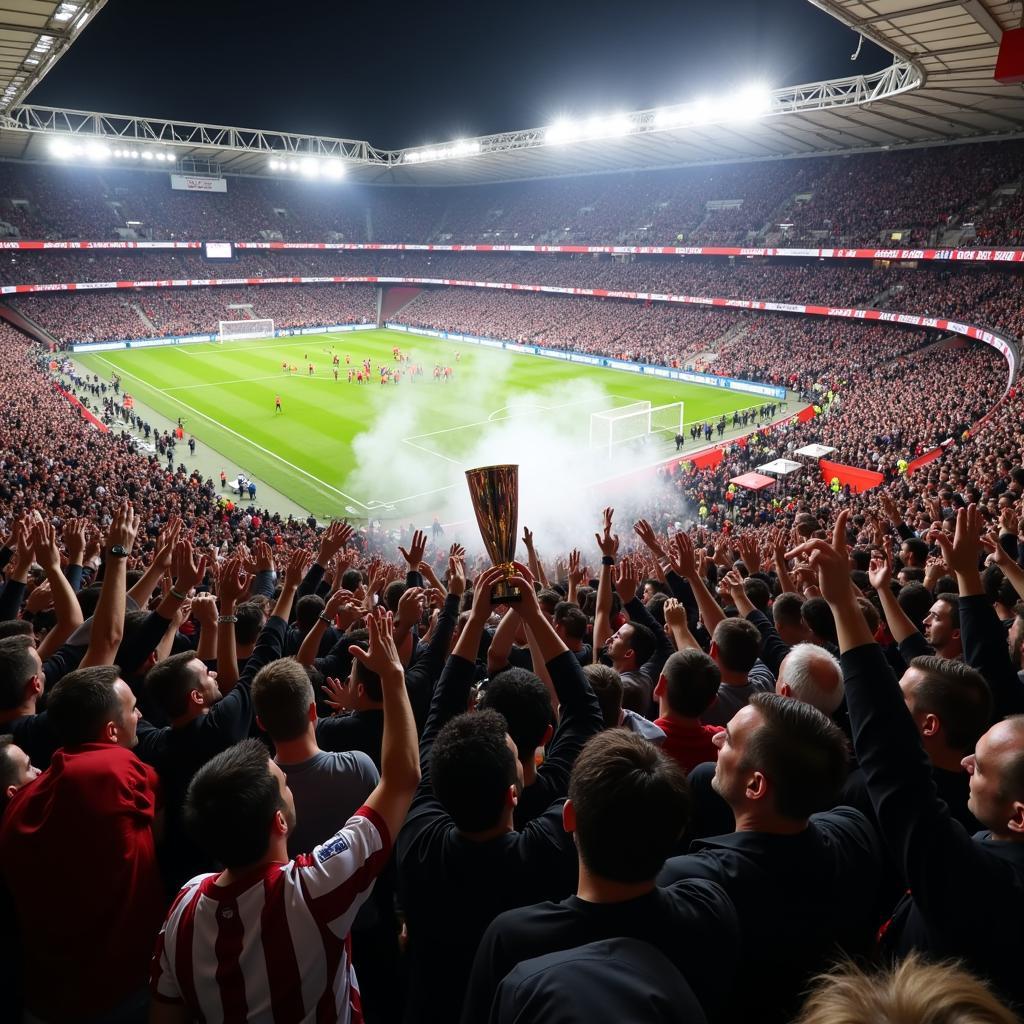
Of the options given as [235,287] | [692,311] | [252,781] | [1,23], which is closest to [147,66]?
[235,287]

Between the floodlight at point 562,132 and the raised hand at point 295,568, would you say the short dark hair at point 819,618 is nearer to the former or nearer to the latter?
the raised hand at point 295,568

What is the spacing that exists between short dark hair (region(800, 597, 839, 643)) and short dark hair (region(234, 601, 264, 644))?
4378mm

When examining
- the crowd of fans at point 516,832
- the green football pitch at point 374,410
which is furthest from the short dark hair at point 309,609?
the green football pitch at point 374,410

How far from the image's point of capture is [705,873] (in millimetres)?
2387

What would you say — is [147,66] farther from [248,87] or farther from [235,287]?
[235,287]

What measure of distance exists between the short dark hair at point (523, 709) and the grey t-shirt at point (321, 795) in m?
0.77

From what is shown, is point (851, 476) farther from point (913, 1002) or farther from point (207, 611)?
point (913, 1002)

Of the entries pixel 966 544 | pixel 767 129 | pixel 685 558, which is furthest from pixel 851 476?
pixel 767 129

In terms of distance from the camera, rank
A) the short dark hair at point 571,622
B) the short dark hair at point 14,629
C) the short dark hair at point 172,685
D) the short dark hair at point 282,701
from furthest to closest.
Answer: the short dark hair at point 571,622, the short dark hair at point 14,629, the short dark hair at point 172,685, the short dark hair at point 282,701

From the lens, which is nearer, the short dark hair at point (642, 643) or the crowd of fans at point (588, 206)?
the short dark hair at point (642, 643)

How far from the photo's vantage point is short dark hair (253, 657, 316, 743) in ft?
11.0

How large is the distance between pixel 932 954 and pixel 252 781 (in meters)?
2.26

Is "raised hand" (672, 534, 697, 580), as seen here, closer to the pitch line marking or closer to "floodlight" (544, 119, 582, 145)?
the pitch line marking

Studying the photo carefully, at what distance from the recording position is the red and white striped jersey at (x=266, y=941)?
2418 millimetres
